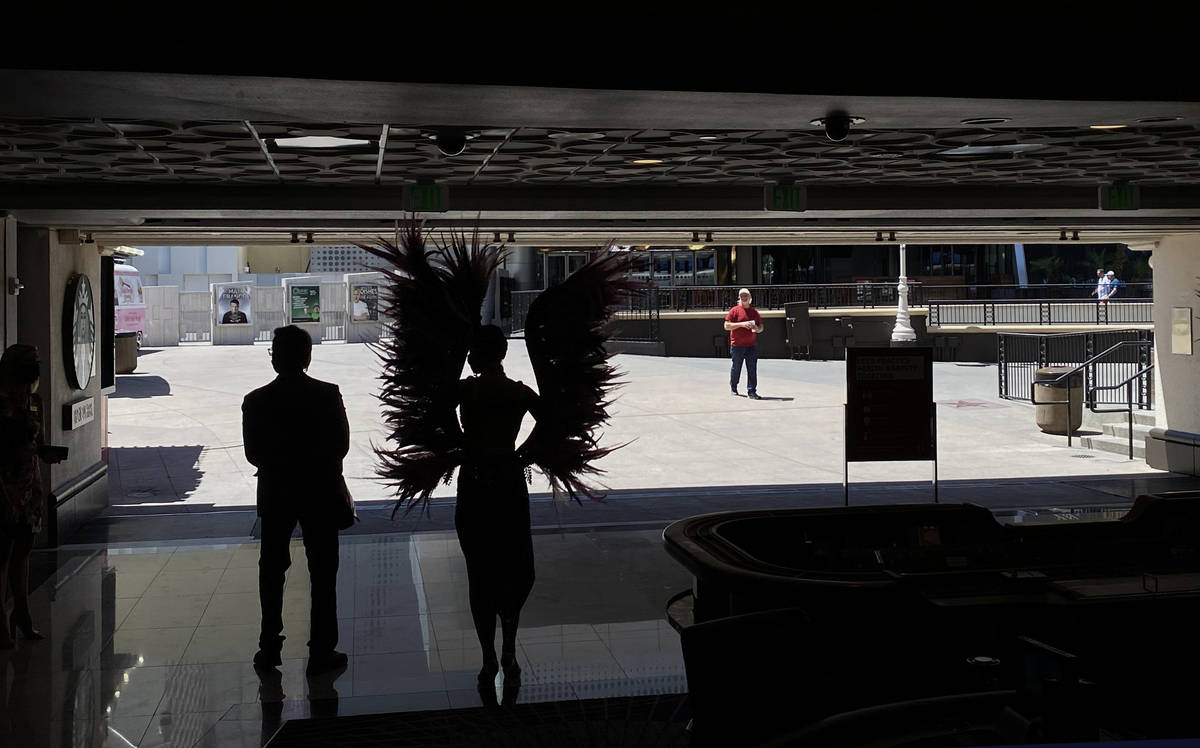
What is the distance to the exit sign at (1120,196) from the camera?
10031mm

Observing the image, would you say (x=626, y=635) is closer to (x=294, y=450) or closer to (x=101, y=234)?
(x=294, y=450)

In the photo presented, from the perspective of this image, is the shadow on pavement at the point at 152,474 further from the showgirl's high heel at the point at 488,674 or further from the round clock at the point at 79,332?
the showgirl's high heel at the point at 488,674

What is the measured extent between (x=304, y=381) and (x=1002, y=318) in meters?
27.4

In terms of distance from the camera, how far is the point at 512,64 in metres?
4.51

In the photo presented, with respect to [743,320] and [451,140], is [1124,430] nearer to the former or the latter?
[743,320]

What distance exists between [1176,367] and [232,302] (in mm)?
27868

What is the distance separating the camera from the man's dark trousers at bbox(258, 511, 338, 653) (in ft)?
19.3

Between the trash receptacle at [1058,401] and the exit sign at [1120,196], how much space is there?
5337 millimetres

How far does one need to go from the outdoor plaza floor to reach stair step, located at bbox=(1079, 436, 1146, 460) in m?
0.29

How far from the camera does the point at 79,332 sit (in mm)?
10234

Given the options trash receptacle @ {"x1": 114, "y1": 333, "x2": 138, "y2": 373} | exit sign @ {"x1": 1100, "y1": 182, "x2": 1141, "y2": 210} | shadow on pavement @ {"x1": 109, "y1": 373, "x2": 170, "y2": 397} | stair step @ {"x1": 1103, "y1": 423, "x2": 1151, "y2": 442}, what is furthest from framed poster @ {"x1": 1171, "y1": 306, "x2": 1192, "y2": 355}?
trash receptacle @ {"x1": 114, "y1": 333, "x2": 138, "y2": 373}

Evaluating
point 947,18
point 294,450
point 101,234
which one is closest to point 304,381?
point 294,450

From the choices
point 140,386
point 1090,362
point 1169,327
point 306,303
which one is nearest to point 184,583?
point 1169,327

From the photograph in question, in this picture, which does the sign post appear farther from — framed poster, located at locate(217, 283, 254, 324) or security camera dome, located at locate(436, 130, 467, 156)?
framed poster, located at locate(217, 283, 254, 324)
